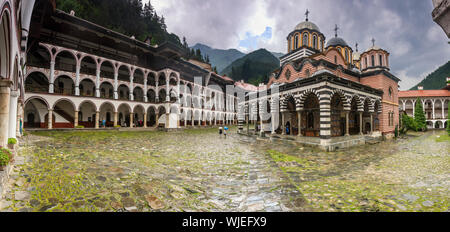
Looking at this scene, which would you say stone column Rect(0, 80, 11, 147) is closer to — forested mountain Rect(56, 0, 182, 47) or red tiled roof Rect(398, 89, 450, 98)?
forested mountain Rect(56, 0, 182, 47)

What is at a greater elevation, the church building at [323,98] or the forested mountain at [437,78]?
the forested mountain at [437,78]

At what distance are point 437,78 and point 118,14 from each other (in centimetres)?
10954

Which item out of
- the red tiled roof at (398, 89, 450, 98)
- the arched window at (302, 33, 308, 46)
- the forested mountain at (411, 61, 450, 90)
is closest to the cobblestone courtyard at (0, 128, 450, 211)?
the arched window at (302, 33, 308, 46)

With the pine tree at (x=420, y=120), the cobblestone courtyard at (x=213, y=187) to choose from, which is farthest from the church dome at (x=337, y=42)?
the pine tree at (x=420, y=120)

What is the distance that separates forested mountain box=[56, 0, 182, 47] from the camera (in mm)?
30342

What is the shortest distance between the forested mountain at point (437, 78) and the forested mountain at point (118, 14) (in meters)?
95.7

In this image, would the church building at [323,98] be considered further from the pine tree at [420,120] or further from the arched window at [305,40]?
the pine tree at [420,120]

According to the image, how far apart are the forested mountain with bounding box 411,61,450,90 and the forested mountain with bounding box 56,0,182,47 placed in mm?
95741

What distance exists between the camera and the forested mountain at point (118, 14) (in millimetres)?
30342

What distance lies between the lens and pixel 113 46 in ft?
84.5

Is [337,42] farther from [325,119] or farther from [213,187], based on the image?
[213,187]

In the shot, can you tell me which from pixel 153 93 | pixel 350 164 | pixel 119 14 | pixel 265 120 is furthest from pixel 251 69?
pixel 350 164
